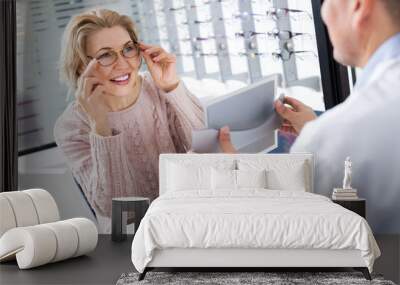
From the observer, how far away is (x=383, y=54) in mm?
6184

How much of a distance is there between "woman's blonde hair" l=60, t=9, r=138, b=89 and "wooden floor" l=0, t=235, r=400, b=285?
1.83 m

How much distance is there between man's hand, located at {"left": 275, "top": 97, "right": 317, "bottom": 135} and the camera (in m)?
7.00

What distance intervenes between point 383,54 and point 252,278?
2.28 m

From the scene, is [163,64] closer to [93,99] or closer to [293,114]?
[93,99]

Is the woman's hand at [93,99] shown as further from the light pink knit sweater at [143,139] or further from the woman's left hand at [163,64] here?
the woman's left hand at [163,64]

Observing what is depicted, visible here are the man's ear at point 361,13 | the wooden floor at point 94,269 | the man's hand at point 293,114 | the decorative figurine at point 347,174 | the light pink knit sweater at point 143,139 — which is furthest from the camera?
the light pink knit sweater at point 143,139

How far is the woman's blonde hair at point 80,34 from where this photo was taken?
723 cm

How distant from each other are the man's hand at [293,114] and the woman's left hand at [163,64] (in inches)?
39.2

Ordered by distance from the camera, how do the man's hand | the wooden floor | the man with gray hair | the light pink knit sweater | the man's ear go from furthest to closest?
the light pink knit sweater, the man's hand, the man with gray hair, the man's ear, the wooden floor

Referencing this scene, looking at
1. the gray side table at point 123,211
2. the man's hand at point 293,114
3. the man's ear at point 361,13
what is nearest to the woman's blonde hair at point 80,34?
→ the gray side table at point 123,211

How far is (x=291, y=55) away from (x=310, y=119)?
0.60m

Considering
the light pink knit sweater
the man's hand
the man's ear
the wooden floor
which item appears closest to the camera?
the wooden floor

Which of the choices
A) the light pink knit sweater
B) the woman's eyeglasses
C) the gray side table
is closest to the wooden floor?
the gray side table

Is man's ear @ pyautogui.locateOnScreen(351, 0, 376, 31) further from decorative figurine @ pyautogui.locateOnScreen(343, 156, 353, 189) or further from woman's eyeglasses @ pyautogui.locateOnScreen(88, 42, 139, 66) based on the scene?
woman's eyeglasses @ pyautogui.locateOnScreen(88, 42, 139, 66)
